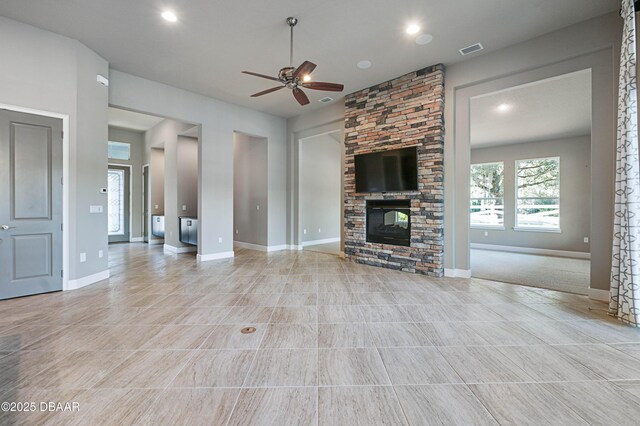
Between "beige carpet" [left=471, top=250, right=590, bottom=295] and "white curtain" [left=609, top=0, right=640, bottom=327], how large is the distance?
3.89 feet

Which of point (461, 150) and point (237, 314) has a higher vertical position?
point (461, 150)

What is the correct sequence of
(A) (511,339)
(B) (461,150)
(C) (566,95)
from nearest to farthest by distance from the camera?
(A) (511,339), (B) (461,150), (C) (566,95)

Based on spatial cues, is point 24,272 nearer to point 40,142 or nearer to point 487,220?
point 40,142

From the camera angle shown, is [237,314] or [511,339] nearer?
[511,339]

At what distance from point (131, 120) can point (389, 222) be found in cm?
777

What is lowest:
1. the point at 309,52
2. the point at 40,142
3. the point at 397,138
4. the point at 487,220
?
the point at 487,220

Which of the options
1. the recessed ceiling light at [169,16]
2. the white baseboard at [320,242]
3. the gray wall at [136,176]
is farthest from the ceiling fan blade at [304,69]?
the gray wall at [136,176]

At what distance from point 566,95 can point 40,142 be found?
8452 mm

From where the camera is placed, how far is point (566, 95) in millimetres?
5016

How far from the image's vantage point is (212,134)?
20.0ft

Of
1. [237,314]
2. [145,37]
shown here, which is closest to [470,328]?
[237,314]

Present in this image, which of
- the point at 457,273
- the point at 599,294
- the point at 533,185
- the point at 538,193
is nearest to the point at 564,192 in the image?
the point at 538,193

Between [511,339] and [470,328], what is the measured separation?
13.0 inches

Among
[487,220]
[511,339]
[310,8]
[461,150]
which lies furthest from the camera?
[487,220]
